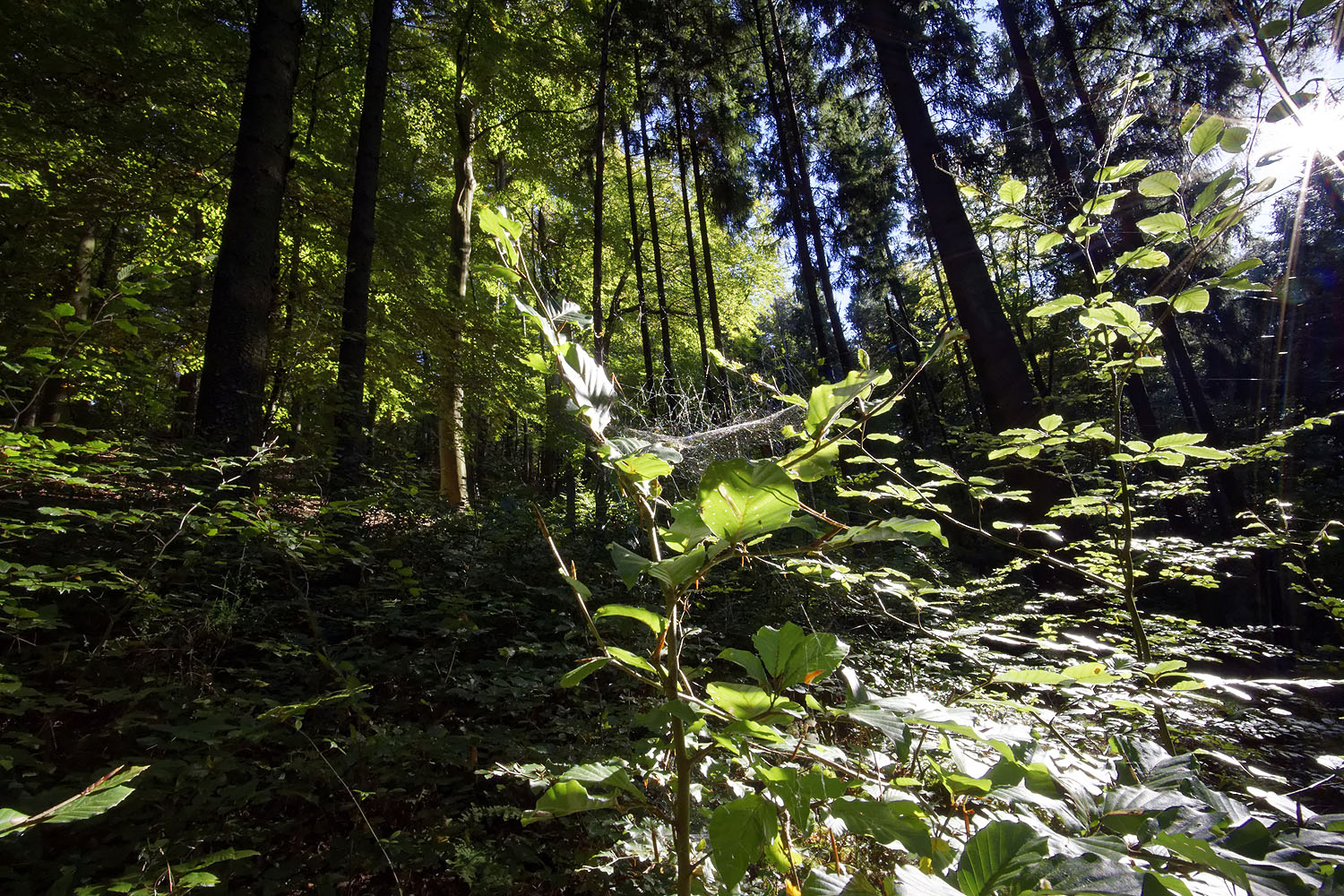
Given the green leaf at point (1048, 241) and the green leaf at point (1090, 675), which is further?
the green leaf at point (1048, 241)

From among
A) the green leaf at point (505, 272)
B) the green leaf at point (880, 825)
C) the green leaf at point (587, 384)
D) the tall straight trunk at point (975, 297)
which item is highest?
the tall straight trunk at point (975, 297)

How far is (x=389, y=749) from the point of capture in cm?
193

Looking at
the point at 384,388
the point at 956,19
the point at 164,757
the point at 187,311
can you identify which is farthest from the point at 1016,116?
the point at 164,757

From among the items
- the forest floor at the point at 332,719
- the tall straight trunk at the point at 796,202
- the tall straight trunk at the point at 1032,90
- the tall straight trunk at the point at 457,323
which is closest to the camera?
the forest floor at the point at 332,719

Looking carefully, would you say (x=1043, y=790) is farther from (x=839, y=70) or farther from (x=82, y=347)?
(x=839, y=70)

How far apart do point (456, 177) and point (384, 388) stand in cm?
371

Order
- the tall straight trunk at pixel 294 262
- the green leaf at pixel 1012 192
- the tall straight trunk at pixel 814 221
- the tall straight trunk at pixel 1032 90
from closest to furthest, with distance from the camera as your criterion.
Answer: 1. the green leaf at pixel 1012 192
2. the tall straight trunk at pixel 294 262
3. the tall straight trunk at pixel 1032 90
4. the tall straight trunk at pixel 814 221

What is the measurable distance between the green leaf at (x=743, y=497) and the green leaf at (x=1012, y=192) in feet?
2.93

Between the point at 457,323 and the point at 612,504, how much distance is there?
11.6 feet

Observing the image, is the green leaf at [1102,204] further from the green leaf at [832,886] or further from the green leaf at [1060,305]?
the green leaf at [832,886]

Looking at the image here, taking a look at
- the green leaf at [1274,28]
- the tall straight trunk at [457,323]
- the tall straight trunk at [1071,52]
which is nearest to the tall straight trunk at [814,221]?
the tall straight trunk at [1071,52]

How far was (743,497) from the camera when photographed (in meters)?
0.49

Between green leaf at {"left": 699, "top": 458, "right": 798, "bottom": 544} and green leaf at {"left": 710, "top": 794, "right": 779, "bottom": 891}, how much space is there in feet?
0.81

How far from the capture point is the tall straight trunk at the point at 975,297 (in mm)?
3867
